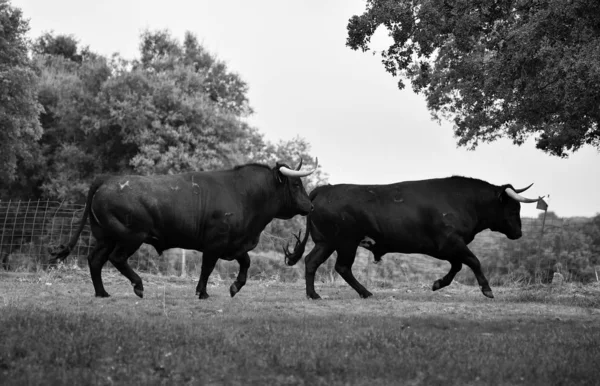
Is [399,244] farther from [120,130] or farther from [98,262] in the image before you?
A: [120,130]

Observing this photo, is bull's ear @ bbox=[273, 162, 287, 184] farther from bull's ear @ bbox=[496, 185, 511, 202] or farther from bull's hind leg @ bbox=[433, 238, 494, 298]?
bull's ear @ bbox=[496, 185, 511, 202]

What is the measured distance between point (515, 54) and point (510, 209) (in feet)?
10.5

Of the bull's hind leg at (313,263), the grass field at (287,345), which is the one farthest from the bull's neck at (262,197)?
the grass field at (287,345)

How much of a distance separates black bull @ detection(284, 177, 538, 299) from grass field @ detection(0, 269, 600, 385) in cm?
271

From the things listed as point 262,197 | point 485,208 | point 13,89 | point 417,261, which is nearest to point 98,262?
point 262,197

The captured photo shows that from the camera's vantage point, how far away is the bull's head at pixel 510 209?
17.3m

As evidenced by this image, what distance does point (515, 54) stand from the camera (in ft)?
54.4

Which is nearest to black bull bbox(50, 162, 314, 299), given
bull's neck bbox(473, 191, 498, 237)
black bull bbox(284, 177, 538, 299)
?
black bull bbox(284, 177, 538, 299)

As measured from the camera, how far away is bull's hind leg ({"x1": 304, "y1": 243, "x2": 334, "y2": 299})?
16016mm

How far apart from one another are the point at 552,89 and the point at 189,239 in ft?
24.6

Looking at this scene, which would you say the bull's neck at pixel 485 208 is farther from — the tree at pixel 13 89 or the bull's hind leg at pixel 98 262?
the tree at pixel 13 89

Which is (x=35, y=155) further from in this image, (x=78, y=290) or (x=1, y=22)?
(x=78, y=290)

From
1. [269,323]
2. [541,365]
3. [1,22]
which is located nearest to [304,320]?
[269,323]

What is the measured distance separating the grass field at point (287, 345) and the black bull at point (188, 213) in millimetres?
1432
